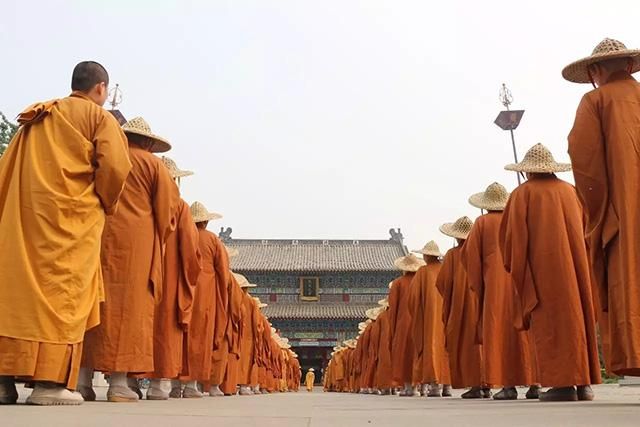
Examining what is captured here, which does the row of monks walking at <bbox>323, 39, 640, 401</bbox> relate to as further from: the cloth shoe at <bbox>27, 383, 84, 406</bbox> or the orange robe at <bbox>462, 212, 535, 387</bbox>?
the cloth shoe at <bbox>27, 383, 84, 406</bbox>

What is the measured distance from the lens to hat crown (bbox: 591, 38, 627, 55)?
450 centimetres

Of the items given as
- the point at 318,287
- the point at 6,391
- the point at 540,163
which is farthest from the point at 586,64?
the point at 318,287

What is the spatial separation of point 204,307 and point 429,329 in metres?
3.50

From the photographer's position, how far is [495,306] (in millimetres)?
6965

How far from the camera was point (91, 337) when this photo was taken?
181 inches

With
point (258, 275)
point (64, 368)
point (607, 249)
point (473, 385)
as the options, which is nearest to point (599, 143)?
point (607, 249)

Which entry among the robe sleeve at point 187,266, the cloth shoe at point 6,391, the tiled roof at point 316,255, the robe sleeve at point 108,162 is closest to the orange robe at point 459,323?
the robe sleeve at point 187,266

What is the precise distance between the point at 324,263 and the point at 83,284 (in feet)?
127

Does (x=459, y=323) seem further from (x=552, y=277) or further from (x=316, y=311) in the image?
(x=316, y=311)

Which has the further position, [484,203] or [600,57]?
[484,203]

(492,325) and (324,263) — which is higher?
(324,263)

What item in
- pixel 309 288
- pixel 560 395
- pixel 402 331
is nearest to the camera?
pixel 560 395

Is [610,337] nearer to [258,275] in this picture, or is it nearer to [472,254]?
[472,254]

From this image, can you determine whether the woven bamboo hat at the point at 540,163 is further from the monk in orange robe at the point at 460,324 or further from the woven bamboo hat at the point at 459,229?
the woven bamboo hat at the point at 459,229
